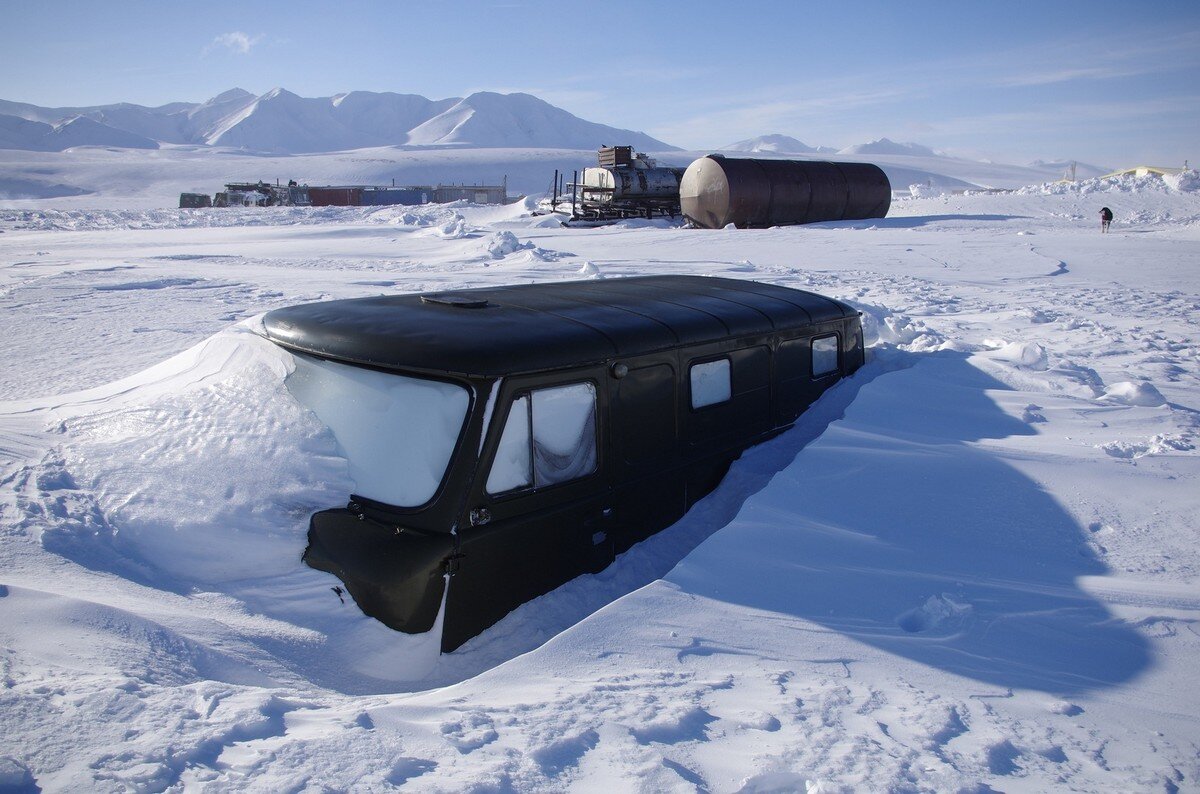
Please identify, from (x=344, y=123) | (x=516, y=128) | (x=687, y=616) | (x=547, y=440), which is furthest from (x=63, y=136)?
(x=687, y=616)

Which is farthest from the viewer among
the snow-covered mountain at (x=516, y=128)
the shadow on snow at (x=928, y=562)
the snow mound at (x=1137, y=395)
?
the snow-covered mountain at (x=516, y=128)

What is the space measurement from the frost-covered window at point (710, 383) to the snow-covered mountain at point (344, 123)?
4962 inches

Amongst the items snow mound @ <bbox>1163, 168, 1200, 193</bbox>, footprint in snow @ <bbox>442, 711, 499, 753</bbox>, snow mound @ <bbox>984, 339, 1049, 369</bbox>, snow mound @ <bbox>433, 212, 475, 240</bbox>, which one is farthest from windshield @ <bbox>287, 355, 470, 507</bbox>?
snow mound @ <bbox>1163, 168, 1200, 193</bbox>

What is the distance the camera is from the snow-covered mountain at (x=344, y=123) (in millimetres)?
137250

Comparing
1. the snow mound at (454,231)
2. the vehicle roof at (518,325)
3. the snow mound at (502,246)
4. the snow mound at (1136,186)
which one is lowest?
the vehicle roof at (518,325)

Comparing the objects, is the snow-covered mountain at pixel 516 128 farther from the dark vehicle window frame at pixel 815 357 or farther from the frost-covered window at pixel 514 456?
the frost-covered window at pixel 514 456

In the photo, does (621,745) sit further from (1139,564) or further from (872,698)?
(1139,564)

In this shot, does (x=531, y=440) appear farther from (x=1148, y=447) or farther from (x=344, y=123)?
(x=344, y=123)

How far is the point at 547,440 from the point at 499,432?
0.32 metres

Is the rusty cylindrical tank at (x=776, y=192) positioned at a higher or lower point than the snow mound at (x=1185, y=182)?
lower

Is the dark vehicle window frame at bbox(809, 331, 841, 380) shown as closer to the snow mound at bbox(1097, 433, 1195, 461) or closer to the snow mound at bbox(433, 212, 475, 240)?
the snow mound at bbox(1097, 433, 1195, 461)

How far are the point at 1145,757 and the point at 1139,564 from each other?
1500mm

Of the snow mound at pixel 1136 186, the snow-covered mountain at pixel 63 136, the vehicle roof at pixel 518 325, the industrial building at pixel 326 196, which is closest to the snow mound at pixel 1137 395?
the vehicle roof at pixel 518 325

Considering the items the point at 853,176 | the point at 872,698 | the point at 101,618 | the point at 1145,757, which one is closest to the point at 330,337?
the point at 101,618
